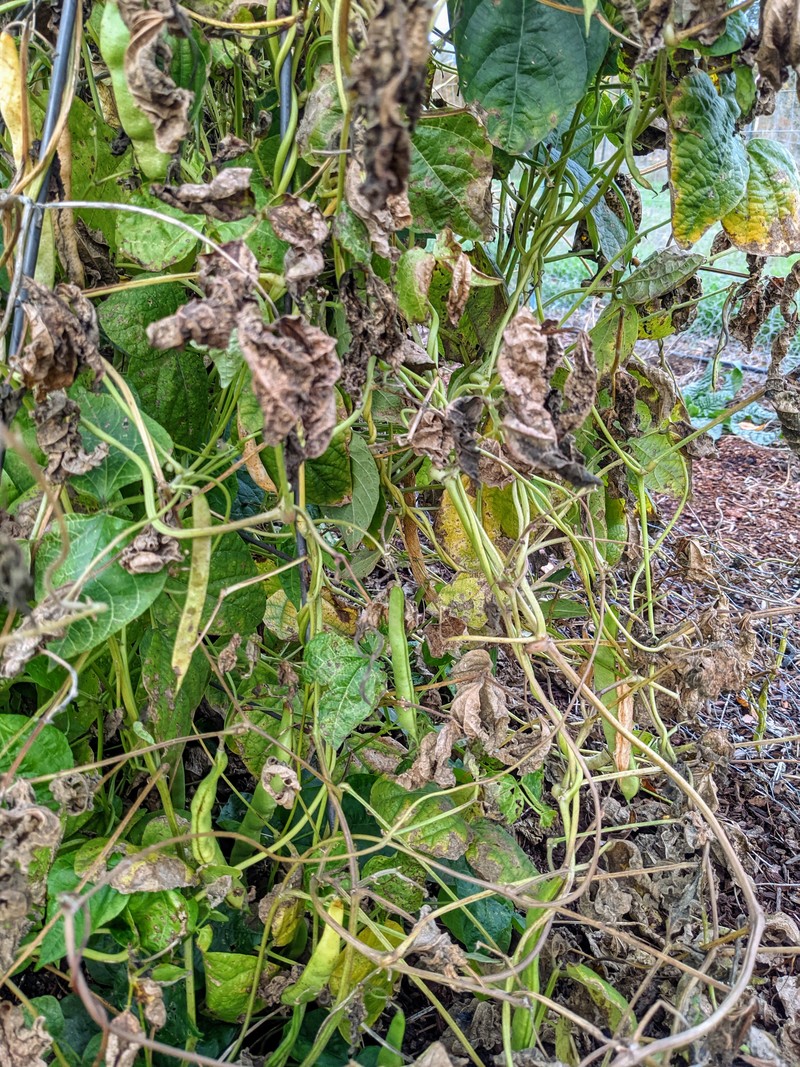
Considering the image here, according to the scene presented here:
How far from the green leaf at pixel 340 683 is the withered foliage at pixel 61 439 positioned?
24 cm

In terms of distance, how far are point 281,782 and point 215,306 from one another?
37 centimetres

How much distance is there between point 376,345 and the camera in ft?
2.00

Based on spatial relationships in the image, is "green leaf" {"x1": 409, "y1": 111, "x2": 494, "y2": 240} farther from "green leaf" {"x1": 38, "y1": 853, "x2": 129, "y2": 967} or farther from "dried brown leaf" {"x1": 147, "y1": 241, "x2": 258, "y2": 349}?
"green leaf" {"x1": 38, "y1": 853, "x2": 129, "y2": 967}

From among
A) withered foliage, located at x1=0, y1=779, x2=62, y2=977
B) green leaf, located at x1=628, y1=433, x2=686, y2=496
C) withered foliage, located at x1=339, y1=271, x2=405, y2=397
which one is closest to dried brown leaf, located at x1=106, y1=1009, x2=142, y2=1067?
withered foliage, located at x1=0, y1=779, x2=62, y2=977

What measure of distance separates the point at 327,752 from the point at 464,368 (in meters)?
0.43

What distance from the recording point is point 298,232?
1.79ft

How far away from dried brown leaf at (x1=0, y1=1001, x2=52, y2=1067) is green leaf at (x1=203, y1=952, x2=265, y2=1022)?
0.14 metres

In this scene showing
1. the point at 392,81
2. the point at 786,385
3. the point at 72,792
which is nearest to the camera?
the point at 392,81

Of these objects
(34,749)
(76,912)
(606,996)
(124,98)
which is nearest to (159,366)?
(124,98)

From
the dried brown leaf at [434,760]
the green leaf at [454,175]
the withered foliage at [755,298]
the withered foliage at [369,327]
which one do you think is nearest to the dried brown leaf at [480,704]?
the dried brown leaf at [434,760]

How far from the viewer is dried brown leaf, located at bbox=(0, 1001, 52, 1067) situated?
591mm

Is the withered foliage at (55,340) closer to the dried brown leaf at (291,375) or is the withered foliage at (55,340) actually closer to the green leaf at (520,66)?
the dried brown leaf at (291,375)

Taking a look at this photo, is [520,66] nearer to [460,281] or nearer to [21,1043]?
[460,281]

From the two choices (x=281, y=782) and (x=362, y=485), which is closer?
(x=281, y=782)
